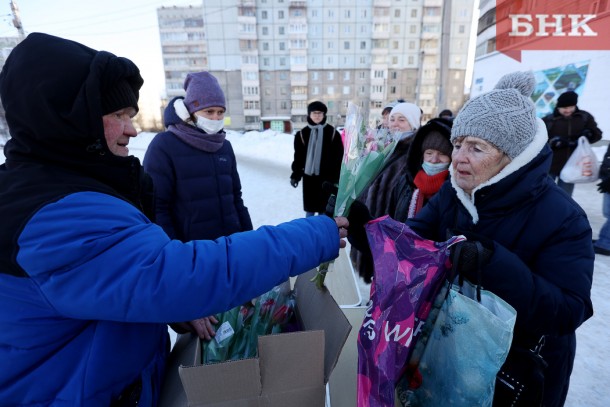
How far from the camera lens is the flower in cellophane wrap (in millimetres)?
1196

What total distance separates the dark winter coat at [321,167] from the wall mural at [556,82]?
24.8 ft

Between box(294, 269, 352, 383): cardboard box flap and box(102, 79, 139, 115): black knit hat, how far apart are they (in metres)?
0.94

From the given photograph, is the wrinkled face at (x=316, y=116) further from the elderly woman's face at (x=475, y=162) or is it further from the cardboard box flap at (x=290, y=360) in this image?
the cardboard box flap at (x=290, y=360)

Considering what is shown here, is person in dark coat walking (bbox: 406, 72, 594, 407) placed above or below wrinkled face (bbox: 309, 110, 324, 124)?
below

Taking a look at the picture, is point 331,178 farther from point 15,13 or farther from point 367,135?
point 15,13

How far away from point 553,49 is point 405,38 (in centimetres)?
3258

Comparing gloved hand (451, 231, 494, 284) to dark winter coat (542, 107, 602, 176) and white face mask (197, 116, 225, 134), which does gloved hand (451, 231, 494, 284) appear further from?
dark winter coat (542, 107, 602, 176)

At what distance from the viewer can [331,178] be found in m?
4.36

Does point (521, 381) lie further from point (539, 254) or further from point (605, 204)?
point (605, 204)

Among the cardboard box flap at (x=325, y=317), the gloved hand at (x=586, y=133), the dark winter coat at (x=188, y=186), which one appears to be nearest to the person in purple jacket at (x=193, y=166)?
the dark winter coat at (x=188, y=186)

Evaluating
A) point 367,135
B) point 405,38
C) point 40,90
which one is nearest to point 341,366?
point 367,135

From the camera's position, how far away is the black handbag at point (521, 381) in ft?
3.36

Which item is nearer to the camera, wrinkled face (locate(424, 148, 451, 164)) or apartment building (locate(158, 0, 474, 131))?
wrinkled face (locate(424, 148, 451, 164))

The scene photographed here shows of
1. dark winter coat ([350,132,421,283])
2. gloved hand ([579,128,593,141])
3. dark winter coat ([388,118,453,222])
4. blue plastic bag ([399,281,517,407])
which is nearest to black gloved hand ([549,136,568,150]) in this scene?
gloved hand ([579,128,593,141])
